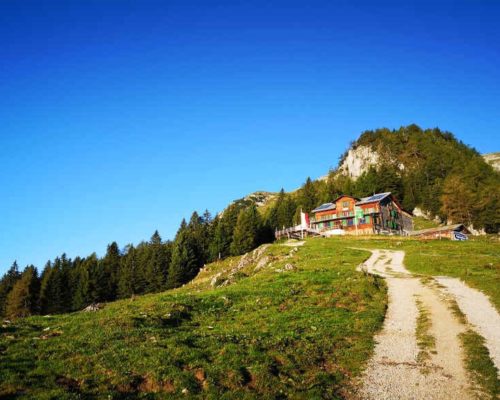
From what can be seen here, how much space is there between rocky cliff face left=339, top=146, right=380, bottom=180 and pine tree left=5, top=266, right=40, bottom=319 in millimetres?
138676

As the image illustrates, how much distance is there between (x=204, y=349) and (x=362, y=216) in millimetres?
83260

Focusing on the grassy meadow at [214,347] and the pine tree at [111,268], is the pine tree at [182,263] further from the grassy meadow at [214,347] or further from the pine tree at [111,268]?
the grassy meadow at [214,347]

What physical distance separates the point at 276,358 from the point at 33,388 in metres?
9.09

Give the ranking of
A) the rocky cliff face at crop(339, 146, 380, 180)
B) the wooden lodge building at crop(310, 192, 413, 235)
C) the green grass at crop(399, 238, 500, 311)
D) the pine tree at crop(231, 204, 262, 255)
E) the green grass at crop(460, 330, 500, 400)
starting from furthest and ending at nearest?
the rocky cliff face at crop(339, 146, 380, 180)
the pine tree at crop(231, 204, 262, 255)
the wooden lodge building at crop(310, 192, 413, 235)
the green grass at crop(399, 238, 500, 311)
the green grass at crop(460, 330, 500, 400)

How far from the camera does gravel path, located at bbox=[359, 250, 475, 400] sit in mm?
12289

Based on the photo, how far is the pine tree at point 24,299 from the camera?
3698 inches

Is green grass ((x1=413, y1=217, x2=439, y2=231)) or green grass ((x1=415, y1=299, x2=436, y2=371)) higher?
green grass ((x1=413, y1=217, x2=439, y2=231))

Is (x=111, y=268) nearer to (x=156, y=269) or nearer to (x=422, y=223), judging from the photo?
(x=156, y=269)

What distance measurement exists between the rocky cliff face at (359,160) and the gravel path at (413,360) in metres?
150

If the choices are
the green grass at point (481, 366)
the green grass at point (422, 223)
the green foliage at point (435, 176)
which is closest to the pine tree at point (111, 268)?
the green foliage at point (435, 176)

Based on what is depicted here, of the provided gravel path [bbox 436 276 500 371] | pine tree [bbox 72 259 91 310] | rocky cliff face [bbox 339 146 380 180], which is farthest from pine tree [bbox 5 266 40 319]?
rocky cliff face [bbox 339 146 380 180]

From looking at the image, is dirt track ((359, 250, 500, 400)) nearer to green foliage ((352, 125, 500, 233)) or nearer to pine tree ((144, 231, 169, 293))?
pine tree ((144, 231, 169, 293))

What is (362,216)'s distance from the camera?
304ft

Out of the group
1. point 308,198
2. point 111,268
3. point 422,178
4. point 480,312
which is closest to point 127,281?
point 111,268
